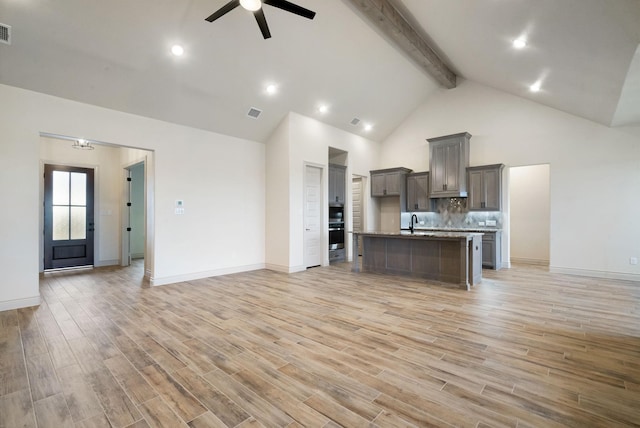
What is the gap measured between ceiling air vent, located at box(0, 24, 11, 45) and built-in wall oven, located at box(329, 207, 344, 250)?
19.6ft

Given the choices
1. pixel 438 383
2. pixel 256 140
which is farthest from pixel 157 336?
pixel 256 140

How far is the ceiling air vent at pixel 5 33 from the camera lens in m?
3.34

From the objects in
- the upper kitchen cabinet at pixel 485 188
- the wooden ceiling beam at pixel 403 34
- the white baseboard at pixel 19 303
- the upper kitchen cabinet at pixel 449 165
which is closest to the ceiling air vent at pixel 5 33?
the white baseboard at pixel 19 303

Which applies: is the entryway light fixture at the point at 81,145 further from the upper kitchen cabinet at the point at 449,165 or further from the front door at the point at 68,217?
the upper kitchen cabinet at the point at 449,165

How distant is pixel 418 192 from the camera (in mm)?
8000

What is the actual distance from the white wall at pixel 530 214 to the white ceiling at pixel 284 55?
7.20 ft

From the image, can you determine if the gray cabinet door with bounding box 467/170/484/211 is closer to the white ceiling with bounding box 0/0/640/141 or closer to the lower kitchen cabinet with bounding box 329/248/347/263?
the white ceiling with bounding box 0/0/640/141

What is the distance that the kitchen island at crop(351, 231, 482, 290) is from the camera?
4.94m

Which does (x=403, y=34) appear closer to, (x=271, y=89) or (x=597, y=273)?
(x=271, y=89)

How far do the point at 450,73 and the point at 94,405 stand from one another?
8.46 meters

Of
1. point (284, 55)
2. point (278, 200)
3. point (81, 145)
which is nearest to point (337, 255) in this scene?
point (278, 200)

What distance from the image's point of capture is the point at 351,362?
2.45 meters

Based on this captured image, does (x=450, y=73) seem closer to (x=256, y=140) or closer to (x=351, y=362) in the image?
(x=256, y=140)

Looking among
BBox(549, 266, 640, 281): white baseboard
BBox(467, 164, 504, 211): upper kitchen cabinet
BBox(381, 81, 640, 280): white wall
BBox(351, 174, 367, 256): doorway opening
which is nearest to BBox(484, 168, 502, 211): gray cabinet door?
BBox(467, 164, 504, 211): upper kitchen cabinet
